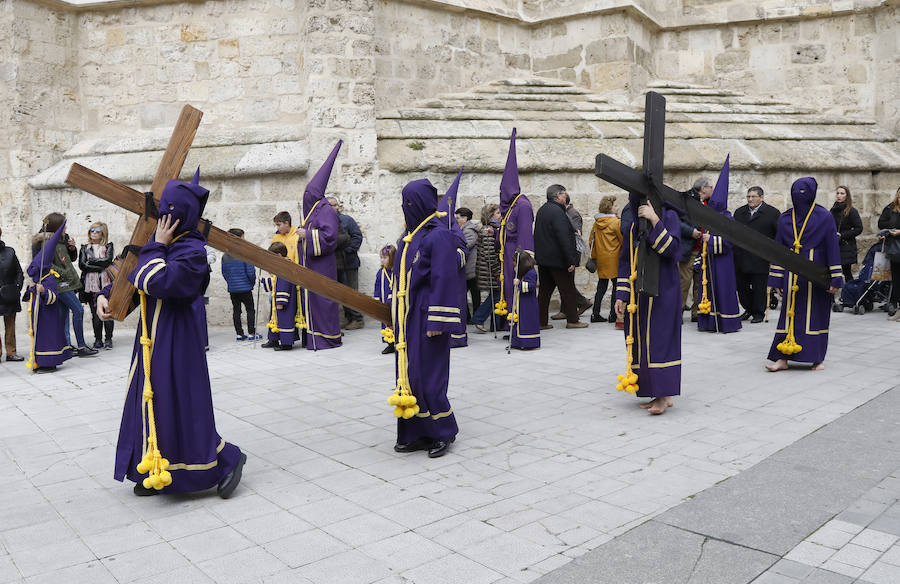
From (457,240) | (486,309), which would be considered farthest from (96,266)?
(486,309)

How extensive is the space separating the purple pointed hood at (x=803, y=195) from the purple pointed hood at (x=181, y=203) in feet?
16.9

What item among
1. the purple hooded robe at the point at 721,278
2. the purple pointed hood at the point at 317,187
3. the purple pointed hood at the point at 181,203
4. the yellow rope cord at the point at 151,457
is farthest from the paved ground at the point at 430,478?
the purple pointed hood at the point at 317,187

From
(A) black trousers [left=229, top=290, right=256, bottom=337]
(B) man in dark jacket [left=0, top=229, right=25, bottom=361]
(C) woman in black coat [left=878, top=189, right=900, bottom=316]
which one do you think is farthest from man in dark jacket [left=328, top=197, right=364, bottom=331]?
(C) woman in black coat [left=878, top=189, right=900, bottom=316]

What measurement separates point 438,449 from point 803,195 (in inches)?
166

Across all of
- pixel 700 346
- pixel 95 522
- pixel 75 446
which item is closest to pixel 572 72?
pixel 700 346

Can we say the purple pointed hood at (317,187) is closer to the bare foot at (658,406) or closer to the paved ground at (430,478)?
the paved ground at (430,478)

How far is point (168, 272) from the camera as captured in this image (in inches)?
154

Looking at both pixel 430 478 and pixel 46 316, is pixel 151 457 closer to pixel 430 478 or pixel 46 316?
pixel 430 478

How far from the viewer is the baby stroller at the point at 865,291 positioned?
1057 cm

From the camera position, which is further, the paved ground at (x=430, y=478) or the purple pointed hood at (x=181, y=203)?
the purple pointed hood at (x=181, y=203)

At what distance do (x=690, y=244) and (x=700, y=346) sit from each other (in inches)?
62.1

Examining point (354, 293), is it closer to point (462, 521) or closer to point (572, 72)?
point (462, 521)

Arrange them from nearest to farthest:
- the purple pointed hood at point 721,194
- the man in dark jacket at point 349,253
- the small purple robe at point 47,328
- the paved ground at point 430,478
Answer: the paved ground at point 430,478 → the small purple robe at point 47,328 → the purple pointed hood at point 721,194 → the man in dark jacket at point 349,253

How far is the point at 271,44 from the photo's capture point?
1159cm
